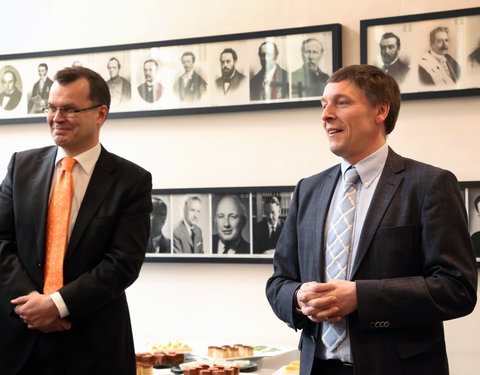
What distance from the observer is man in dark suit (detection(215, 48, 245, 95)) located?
179 inches

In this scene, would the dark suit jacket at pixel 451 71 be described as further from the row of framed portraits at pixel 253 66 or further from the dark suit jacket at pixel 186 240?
the dark suit jacket at pixel 186 240

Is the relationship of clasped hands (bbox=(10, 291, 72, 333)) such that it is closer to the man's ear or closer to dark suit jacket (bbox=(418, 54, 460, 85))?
the man's ear

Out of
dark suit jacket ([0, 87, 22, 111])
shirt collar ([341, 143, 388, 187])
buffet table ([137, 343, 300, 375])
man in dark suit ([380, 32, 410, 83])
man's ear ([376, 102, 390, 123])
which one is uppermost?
man in dark suit ([380, 32, 410, 83])

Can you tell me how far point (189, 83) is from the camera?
465cm

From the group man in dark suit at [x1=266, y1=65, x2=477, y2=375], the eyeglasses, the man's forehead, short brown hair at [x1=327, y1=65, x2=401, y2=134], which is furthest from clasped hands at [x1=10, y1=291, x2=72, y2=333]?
the man's forehead

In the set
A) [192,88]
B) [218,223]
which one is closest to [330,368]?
[218,223]

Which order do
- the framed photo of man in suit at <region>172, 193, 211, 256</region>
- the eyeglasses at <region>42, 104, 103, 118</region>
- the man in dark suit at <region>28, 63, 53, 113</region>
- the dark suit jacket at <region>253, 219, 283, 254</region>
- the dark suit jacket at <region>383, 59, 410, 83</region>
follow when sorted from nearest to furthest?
the eyeglasses at <region>42, 104, 103, 118</region>
the dark suit jacket at <region>383, 59, 410, 83</region>
the dark suit jacket at <region>253, 219, 283, 254</region>
the framed photo of man in suit at <region>172, 193, 211, 256</region>
the man in dark suit at <region>28, 63, 53, 113</region>

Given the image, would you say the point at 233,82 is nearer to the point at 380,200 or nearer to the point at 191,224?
the point at 191,224

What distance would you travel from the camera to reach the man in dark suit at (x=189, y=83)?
4625 mm

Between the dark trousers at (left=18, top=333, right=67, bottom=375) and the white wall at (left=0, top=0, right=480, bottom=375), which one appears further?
the white wall at (left=0, top=0, right=480, bottom=375)

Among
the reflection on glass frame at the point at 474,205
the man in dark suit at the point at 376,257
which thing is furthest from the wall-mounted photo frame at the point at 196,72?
the man in dark suit at the point at 376,257

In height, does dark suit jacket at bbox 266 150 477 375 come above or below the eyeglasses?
below

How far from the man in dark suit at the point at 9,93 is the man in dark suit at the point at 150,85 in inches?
34.0

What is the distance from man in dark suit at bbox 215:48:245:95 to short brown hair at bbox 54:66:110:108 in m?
1.38
